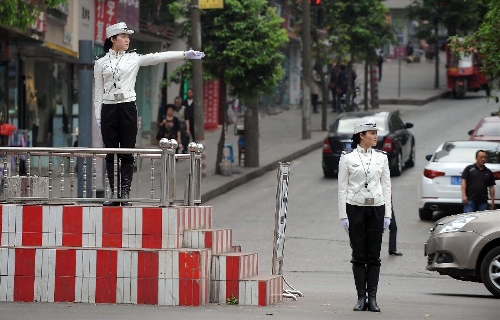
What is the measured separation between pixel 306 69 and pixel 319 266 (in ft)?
64.2

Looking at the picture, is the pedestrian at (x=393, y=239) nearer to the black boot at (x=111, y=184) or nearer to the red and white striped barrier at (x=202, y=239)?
the red and white striped barrier at (x=202, y=239)

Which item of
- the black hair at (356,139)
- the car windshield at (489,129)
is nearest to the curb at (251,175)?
the car windshield at (489,129)

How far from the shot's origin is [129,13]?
34125 millimetres

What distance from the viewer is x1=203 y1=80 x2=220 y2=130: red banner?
42.1m

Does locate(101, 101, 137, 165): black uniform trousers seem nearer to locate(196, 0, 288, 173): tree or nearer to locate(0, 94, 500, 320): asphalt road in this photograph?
locate(0, 94, 500, 320): asphalt road

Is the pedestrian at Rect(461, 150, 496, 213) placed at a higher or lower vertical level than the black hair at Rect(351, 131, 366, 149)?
lower

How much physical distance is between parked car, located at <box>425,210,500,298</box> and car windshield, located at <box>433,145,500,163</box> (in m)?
8.64

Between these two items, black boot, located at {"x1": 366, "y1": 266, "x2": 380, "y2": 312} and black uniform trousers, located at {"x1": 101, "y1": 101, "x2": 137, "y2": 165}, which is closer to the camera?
black boot, located at {"x1": 366, "y1": 266, "x2": 380, "y2": 312}

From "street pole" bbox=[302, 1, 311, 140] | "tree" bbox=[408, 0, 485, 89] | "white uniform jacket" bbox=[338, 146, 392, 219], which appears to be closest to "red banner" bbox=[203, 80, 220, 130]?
"street pole" bbox=[302, 1, 311, 140]

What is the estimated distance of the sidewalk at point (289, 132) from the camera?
97.2ft

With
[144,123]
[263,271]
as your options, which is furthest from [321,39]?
[263,271]

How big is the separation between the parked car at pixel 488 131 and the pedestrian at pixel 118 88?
17244 mm

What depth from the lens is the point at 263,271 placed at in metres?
17.5

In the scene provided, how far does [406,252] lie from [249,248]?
8.83 ft
